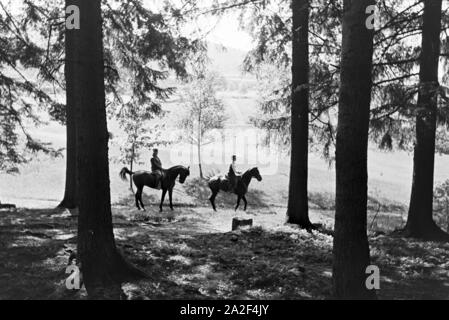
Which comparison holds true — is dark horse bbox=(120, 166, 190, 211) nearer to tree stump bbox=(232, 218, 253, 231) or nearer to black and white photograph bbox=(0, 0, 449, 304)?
black and white photograph bbox=(0, 0, 449, 304)


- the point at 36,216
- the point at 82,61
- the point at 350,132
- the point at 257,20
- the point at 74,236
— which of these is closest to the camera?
the point at 350,132

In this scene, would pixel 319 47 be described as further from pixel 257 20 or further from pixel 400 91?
pixel 400 91

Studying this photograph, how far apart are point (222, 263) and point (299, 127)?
621cm

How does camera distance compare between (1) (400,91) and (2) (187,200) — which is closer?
(1) (400,91)

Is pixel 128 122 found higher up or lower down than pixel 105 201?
higher up

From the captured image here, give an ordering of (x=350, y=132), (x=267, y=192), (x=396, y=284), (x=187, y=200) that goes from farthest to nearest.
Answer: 1. (x=267, y=192)
2. (x=187, y=200)
3. (x=396, y=284)
4. (x=350, y=132)

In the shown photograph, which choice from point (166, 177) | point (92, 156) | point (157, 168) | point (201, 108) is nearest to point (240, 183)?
point (166, 177)

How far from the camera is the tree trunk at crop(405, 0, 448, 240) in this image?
13.3 metres

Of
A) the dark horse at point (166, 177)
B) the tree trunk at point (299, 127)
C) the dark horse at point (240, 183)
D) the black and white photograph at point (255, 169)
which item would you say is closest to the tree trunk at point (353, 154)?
the black and white photograph at point (255, 169)

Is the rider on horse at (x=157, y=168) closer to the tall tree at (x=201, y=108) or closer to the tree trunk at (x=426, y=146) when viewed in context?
the tree trunk at (x=426, y=146)

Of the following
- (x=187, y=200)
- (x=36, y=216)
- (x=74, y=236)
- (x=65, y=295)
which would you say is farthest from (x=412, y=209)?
(x=187, y=200)

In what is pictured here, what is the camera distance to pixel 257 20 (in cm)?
1512

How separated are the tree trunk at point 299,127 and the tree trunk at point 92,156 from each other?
7896 mm

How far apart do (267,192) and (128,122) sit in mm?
12323
